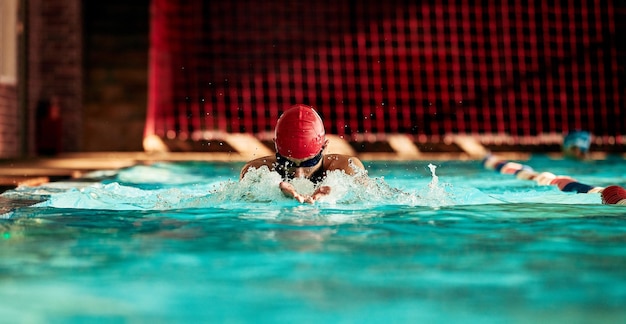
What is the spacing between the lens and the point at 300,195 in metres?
5.71

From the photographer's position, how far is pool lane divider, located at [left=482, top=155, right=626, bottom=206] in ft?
19.8

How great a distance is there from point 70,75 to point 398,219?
34.2 ft

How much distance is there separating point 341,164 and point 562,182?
2.25 m

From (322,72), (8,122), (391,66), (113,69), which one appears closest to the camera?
(8,122)

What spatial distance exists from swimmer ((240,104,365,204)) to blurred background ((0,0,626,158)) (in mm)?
7884

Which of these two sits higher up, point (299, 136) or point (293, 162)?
point (299, 136)

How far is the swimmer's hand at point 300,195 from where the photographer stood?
555cm

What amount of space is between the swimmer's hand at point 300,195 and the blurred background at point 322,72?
8344 millimetres

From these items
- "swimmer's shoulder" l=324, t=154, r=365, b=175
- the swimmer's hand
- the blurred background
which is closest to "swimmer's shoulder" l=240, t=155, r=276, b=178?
"swimmer's shoulder" l=324, t=154, r=365, b=175

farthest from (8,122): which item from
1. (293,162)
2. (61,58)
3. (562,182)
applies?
(562,182)

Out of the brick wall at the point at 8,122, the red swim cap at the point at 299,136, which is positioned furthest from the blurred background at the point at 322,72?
the red swim cap at the point at 299,136

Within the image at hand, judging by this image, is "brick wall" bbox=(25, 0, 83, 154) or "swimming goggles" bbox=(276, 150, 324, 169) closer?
"swimming goggles" bbox=(276, 150, 324, 169)

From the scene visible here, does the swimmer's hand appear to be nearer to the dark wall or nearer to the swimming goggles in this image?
the swimming goggles

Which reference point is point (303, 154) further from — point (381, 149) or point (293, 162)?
point (381, 149)
